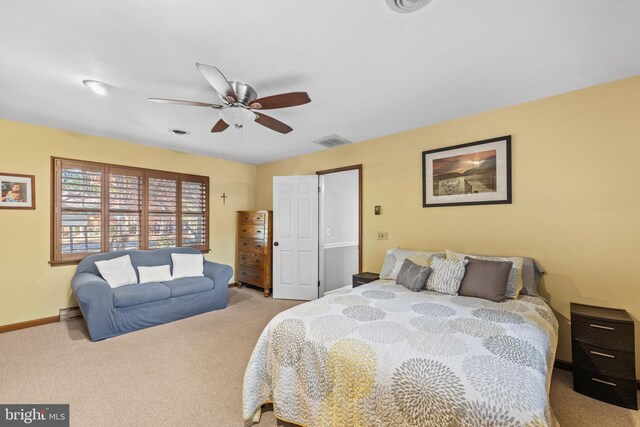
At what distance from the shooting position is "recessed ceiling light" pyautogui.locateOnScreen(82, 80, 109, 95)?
2.37 meters

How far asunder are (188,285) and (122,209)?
1599 millimetres

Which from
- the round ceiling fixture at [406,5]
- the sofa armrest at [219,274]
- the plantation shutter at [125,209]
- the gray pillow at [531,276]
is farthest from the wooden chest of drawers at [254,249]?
the round ceiling fixture at [406,5]

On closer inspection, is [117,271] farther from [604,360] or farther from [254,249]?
[604,360]

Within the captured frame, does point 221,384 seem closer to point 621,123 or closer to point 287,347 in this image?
point 287,347

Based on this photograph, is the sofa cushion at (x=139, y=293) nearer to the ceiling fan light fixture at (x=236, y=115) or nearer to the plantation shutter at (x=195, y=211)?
the plantation shutter at (x=195, y=211)

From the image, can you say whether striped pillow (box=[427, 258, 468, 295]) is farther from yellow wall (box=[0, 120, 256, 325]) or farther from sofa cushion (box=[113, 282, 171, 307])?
yellow wall (box=[0, 120, 256, 325])

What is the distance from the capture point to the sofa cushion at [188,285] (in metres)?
3.74

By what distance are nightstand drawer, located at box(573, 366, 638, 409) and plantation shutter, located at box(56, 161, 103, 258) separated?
5.57 meters

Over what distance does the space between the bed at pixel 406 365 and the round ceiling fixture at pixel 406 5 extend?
1884mm

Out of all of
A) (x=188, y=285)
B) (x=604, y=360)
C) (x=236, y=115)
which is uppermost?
(x=236, y=115)

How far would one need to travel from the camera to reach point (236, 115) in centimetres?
241

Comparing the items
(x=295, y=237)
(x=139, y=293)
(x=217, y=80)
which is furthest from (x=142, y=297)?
(x=217, y=80)

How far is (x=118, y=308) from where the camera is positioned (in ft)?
10.6

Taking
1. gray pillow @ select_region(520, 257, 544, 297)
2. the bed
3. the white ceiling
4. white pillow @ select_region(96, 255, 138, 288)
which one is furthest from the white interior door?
gray pillow @ select_region(520, 257, 544, 297)
